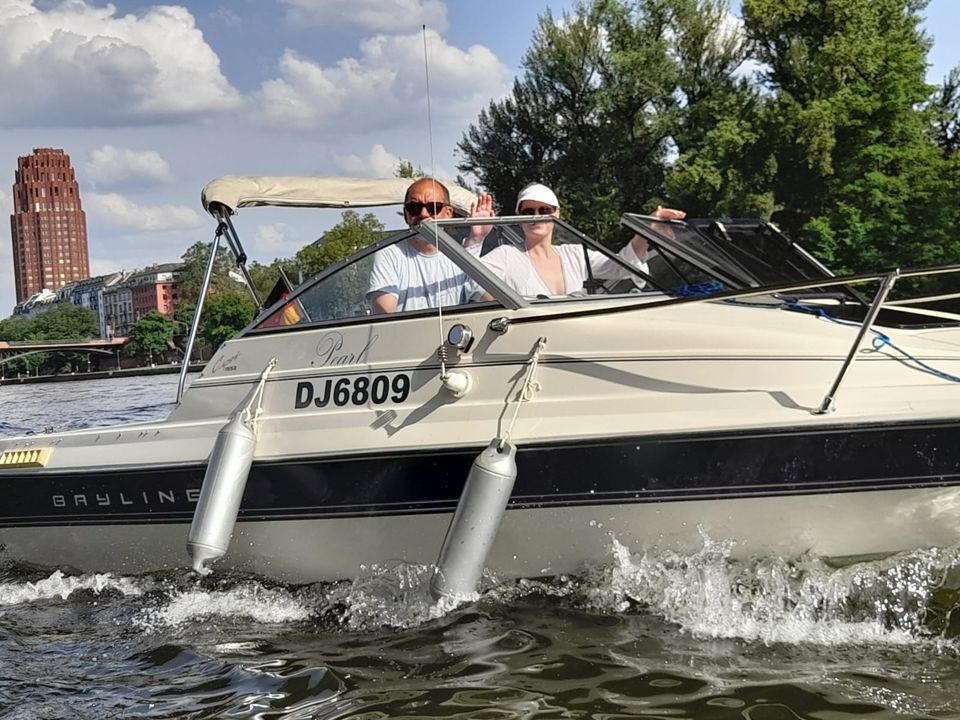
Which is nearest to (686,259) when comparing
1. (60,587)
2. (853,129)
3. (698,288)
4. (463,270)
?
(698,288)

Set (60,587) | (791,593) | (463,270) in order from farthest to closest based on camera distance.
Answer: (60,587)
(463,270)
(791,593)

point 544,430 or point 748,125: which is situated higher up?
point 748,125

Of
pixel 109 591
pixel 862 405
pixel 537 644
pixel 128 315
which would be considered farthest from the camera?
pixel 128 315

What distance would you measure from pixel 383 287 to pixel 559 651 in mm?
2195

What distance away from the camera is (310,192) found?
763 cm

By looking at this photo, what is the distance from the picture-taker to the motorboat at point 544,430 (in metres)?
4.32

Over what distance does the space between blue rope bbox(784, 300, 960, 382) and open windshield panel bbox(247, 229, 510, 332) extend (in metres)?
1.58

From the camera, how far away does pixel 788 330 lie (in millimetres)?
4660

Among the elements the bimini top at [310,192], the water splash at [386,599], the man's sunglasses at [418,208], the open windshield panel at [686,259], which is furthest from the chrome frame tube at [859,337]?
the bimini top at [310,192]

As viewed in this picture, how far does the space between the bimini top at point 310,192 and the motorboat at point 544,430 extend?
1564mm

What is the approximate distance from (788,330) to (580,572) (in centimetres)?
146

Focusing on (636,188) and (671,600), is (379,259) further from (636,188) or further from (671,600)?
(636,188)

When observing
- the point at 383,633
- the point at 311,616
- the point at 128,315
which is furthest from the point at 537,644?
the point at 128,315

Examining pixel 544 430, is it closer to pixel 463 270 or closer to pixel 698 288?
pixel 463 270
